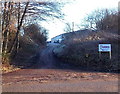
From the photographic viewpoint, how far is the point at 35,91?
938cm

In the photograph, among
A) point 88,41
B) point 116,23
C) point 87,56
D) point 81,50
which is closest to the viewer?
point 87,56

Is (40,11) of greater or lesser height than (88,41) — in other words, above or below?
above

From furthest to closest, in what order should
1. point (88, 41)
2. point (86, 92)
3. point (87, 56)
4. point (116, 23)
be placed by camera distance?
1. point (116, 23)
2. point (88, 41)
3. point (87, 56)
4. point (86, 92)

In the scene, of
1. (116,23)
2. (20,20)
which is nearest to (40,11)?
(20,20)

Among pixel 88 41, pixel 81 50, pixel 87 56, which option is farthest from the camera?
pixel 88 41

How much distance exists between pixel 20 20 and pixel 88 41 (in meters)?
8.72

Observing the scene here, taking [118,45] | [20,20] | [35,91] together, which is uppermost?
[20,20]

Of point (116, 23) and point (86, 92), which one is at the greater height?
point (116, 23)

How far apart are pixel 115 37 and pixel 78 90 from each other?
20.8m

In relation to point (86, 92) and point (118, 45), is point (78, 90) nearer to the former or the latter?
point (86, 92)

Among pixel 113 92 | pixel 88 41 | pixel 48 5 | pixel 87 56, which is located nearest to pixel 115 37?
pixel 88 41

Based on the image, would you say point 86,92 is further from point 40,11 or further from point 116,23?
point 116,23

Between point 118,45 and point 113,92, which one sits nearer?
point 113,92

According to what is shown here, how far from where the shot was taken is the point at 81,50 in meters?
28.2
